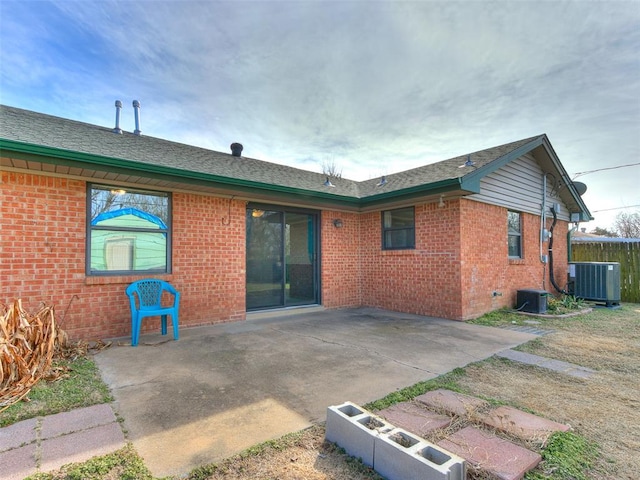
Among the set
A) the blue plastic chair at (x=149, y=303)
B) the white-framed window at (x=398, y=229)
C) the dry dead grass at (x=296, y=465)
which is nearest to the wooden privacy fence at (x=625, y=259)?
the white-framed window at (x=398, y=229)

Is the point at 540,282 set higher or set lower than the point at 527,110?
lower

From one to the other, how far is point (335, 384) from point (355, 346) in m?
1.50

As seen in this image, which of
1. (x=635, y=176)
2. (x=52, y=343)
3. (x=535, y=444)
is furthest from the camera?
(x=635, y=176)

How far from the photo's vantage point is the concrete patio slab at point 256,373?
94.0 inches

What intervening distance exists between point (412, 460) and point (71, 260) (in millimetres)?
5438

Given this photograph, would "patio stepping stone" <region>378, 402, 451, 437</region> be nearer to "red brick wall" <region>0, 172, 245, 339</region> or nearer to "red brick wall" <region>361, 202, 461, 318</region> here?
"red brick wall" <region>361, 202, 461, 318</region>

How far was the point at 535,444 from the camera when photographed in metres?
2.17

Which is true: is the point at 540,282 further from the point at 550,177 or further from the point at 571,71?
the point at 571,71

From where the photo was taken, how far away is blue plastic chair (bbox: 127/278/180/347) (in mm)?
4812

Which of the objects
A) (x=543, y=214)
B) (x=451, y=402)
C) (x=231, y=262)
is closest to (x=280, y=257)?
(x=231, y=262)

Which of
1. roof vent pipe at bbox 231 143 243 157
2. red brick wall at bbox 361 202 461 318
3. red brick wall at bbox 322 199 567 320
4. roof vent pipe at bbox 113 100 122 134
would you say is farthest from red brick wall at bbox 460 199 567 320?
roof vent pipe at bbox 113 100 122 134

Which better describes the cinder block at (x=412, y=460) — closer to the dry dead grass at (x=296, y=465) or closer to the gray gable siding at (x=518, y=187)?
the dry dead grass at (x=296, y=465)

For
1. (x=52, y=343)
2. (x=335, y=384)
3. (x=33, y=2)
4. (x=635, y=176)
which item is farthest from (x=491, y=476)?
(x=635, y=176)

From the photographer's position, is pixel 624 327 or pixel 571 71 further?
pixel 571 71
